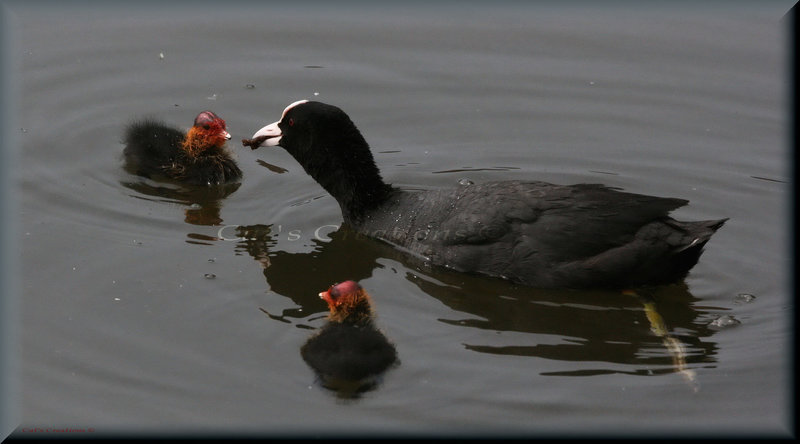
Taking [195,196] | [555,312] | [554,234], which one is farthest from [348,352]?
[195,196]

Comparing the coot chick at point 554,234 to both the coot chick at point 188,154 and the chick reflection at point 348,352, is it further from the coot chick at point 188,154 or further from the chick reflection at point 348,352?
the coot chick at point 188,154

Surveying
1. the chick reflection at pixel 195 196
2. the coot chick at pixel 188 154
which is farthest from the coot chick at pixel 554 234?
the coot chick at pixel 188 154

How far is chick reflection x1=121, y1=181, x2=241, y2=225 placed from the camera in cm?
838

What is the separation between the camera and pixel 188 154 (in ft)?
28.9

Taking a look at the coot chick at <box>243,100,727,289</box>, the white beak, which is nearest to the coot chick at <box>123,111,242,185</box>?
the white beak

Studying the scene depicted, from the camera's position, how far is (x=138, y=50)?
1083 centimetres

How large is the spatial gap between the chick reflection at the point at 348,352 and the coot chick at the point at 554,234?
121cm

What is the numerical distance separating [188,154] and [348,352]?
3.33 metres

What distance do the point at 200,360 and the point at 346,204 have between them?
2104mm

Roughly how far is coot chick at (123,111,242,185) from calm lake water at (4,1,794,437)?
14 cm

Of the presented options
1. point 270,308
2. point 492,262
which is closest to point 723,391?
point 492,262

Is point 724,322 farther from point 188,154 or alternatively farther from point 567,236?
point 188,154

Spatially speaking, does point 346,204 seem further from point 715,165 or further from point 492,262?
point 715,165

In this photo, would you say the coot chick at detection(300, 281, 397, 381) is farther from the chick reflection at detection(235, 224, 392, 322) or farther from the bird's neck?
the bird's neck
